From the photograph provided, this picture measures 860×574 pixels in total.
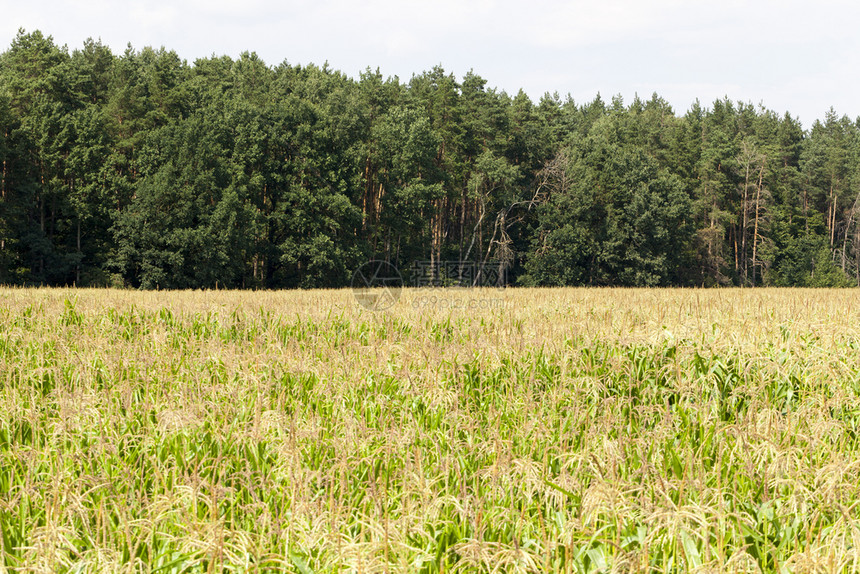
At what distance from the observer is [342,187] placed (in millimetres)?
46094

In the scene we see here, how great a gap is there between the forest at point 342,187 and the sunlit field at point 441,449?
3297 cm

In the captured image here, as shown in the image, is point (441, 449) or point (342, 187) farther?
point (342, 187)

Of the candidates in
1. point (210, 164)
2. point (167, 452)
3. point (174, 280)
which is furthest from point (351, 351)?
point (210, 164)

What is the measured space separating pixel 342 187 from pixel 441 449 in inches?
1672

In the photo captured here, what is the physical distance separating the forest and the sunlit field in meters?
33.0

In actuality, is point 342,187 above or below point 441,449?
above

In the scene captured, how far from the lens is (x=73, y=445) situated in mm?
4816

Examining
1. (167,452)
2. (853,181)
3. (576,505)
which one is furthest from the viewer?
(853,181)

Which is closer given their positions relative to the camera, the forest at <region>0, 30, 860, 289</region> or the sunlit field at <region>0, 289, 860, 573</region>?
the sunlit field at <region>0, 289, 860, 573</region>

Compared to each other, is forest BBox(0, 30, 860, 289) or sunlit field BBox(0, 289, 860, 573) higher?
forest BBox(0, 30, 860, 289)

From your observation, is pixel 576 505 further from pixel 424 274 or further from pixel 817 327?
pixel 424 274

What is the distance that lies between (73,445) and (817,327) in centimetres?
902

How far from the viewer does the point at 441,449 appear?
494 centimetres

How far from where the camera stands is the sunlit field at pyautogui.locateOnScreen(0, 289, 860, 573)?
311 cm
